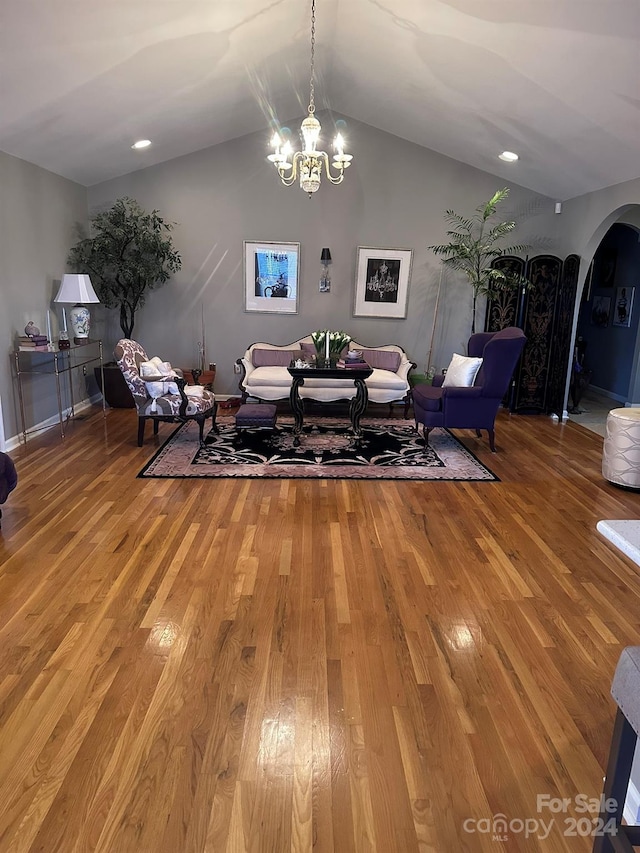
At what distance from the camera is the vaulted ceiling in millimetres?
3605

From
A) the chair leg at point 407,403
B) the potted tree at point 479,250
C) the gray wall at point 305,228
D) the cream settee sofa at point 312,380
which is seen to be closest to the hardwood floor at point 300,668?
the cream settee sofa at point 312,380

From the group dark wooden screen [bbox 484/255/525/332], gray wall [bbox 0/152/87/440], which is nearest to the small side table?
gray wall [bbox 0/152/87/440]

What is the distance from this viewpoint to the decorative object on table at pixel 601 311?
842cm

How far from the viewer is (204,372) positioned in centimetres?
744

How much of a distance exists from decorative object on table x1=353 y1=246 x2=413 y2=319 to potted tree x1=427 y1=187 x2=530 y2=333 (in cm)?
47

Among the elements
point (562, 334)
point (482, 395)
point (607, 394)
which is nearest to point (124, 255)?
point (482, 395)

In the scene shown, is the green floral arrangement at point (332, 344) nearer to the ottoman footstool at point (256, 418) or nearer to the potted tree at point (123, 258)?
the ottoman footstool at point (256, 418)

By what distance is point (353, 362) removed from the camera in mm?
6156

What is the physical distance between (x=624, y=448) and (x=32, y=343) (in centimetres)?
534

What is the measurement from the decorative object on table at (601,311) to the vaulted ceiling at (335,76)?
231cm

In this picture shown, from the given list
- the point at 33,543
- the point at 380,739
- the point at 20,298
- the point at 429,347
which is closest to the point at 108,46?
the point at 20,298

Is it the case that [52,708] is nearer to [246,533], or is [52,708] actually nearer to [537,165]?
[246,533]

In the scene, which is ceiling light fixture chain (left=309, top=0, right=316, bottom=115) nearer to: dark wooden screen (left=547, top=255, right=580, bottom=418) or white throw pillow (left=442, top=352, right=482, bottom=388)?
white throw pillow (left=442, top=352, right=482, bottom=388)

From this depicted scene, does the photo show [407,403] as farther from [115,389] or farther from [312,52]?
[312,52]
